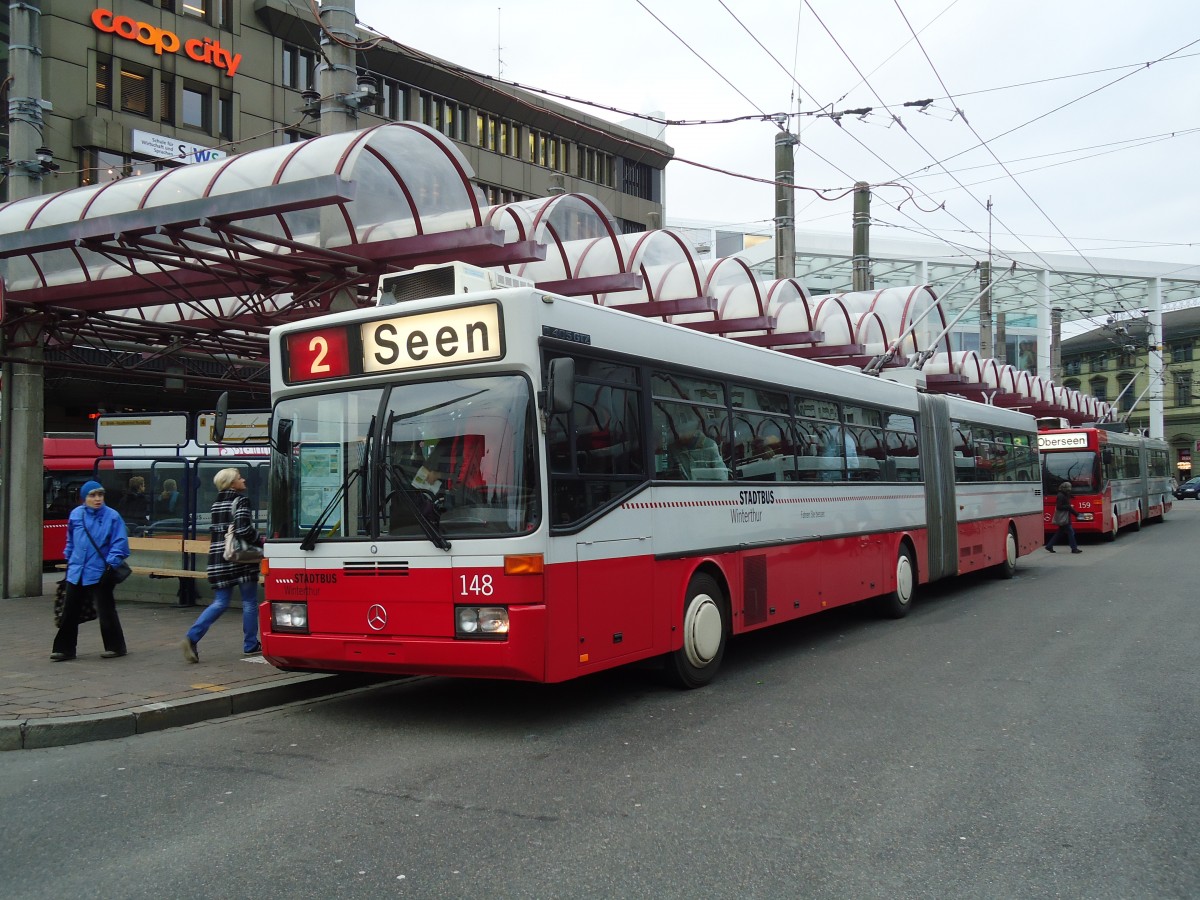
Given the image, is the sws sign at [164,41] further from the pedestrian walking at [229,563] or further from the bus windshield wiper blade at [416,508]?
the bus windshield wiper blade at [416,508]

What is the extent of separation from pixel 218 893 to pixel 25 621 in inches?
384

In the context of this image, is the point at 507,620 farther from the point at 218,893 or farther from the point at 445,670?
→ the point at 218,893

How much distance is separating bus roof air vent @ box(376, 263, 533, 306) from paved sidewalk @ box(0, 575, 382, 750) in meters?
3.20

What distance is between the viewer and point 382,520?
7426mm

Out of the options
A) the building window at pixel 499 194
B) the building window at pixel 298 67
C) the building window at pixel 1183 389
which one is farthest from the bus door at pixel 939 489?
the building window at pixel 1183 389

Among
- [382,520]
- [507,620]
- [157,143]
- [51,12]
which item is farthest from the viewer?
[157,143]

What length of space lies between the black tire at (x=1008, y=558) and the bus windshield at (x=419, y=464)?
14.2 metres

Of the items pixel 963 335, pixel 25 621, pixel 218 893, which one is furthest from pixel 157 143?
pixel 963 335

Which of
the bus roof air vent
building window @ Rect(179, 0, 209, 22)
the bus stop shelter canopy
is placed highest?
building window @ Rect(179, 0, 209, 22)

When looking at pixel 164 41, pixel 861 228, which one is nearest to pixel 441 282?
pixel 861 228

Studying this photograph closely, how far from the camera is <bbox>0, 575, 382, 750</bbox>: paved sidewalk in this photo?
725cm

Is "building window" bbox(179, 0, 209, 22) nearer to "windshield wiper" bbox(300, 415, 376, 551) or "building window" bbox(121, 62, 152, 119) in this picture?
"building window" bbox(121, 62, 152, 119)

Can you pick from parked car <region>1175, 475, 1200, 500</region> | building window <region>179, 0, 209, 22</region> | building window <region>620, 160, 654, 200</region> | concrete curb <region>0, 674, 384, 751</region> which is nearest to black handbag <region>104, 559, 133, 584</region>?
concrete curb <region>0, 674, 384, 751</region>

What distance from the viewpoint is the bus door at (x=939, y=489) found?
15.2 m
